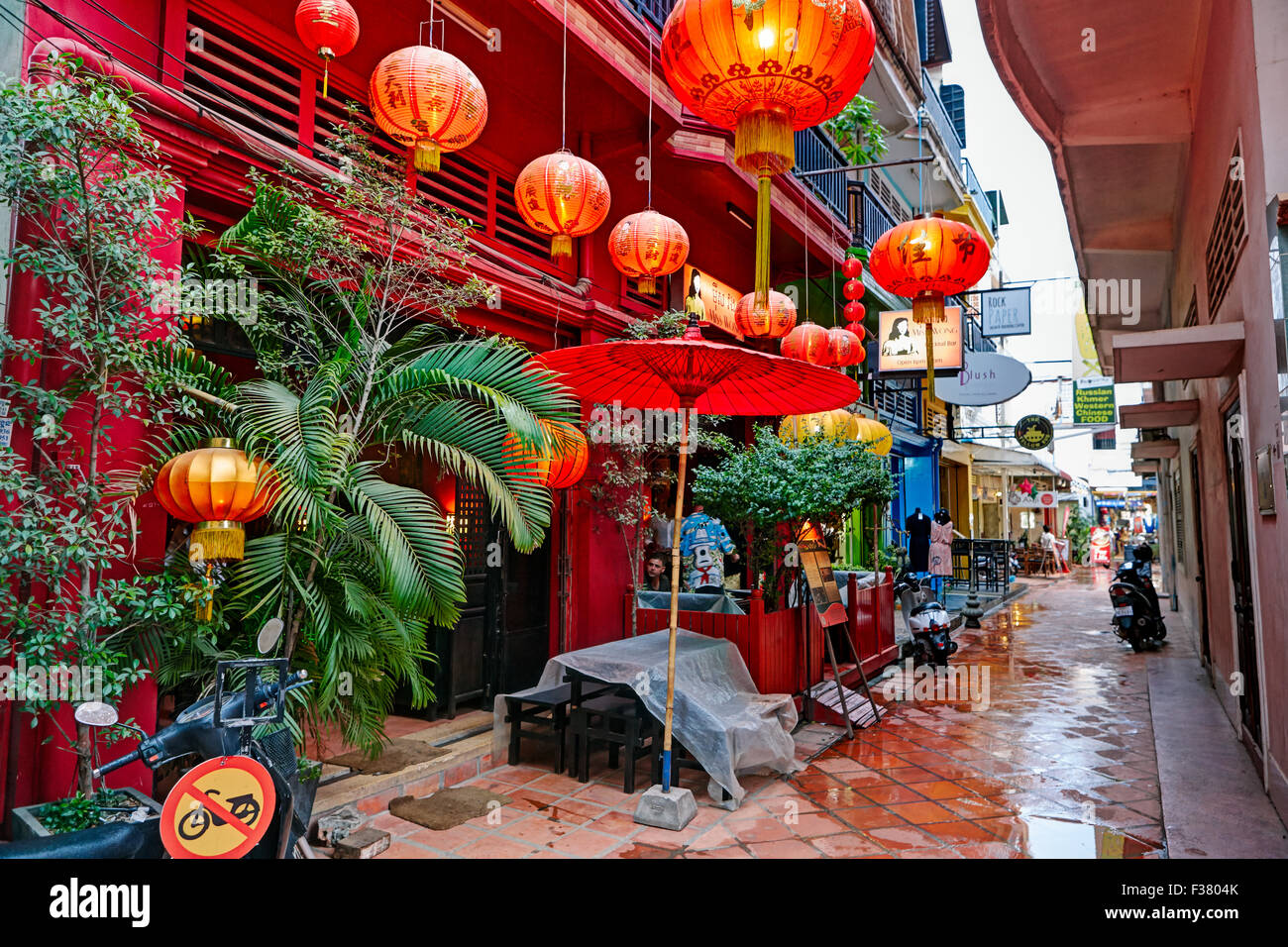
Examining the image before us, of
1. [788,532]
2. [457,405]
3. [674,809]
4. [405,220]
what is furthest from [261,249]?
[788,532]

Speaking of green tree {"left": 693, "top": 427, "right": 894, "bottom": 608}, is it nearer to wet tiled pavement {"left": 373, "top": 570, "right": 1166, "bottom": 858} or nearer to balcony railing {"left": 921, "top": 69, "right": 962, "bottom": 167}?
wet tiled pavement {"left": 373, "top": 570, "right": 1166, "bottom": 858}

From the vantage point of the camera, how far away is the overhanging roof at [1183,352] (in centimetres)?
499

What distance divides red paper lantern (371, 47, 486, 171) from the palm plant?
0.83ft

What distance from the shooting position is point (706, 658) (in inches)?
230

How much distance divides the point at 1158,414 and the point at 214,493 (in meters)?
8.64

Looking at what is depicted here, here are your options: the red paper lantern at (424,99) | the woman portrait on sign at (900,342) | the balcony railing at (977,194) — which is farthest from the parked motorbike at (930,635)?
the balcony railing at (977,194)

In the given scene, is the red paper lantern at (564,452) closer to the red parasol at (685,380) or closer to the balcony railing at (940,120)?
the red parasol at (685,380)

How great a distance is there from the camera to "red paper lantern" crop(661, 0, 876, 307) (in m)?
3.42

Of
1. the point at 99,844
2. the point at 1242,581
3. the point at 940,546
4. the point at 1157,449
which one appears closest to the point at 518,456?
the point at 99,844

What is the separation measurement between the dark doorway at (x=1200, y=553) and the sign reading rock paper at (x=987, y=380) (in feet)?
18.6

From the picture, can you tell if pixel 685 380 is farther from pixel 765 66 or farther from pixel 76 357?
pixel 76 357

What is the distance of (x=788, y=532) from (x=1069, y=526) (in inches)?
1301

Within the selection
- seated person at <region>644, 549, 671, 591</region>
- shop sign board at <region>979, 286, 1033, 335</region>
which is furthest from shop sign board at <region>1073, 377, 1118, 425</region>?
seated person at <region>644, 549, 671, 591</region>
